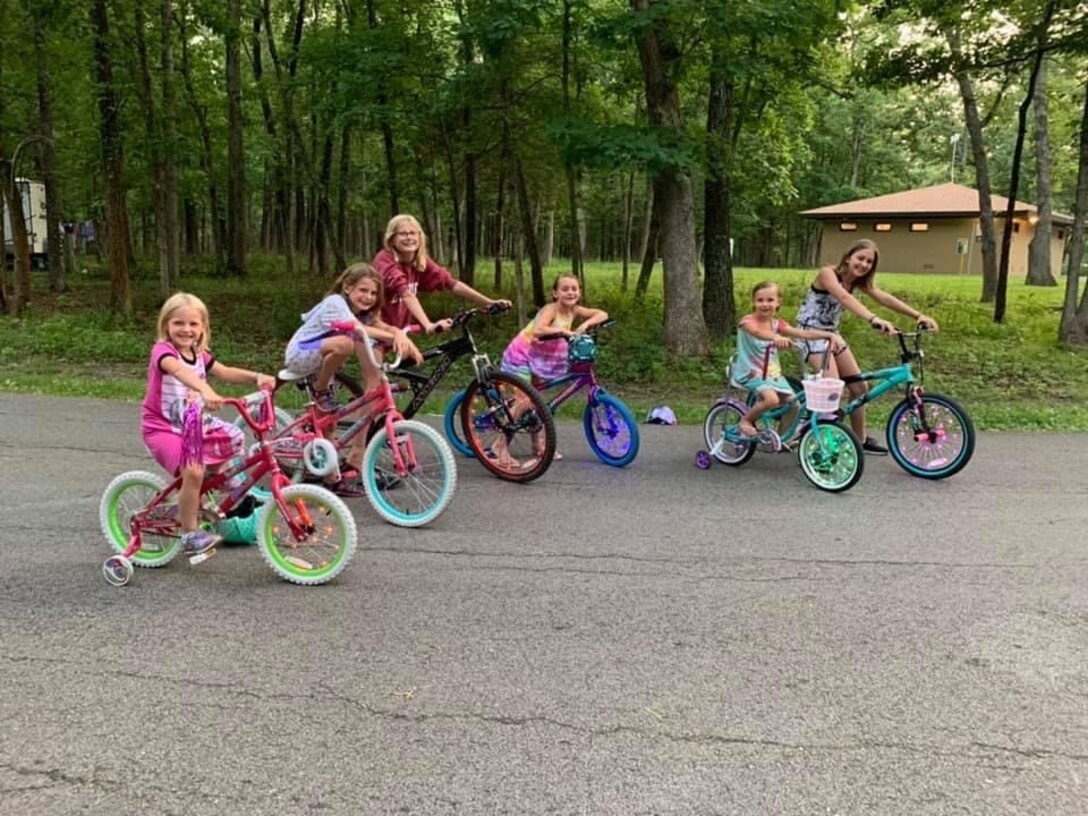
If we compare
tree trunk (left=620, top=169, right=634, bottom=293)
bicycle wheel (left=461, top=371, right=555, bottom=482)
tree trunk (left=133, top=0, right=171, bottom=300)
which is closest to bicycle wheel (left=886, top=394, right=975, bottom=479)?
bicycle wheel (left=461, top=371, right=555, bottom=482)

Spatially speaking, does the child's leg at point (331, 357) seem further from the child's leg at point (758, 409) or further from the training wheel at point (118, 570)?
the child's leg at point (758, 409)

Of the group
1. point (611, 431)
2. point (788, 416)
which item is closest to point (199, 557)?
point (611, 431)

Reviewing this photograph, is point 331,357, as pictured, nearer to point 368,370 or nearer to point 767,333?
point 368,370

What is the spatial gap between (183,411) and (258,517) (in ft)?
2.11

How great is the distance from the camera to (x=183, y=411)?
441 cm

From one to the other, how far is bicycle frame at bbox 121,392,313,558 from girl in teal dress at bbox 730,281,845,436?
3768 mm

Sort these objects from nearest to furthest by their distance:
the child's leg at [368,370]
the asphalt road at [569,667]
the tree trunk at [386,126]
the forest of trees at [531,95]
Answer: the asphalt road at [569,667] → the child's leg at [368,370] → the forest of trees at [531,95] → the tree trunk at [386,126]

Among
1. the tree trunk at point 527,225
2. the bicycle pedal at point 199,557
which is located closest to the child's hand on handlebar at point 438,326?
the bicycle pedal at point 199,557

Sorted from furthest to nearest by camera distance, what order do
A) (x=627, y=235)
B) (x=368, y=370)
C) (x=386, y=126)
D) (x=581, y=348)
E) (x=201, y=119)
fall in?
1. (x=201, y=119)
2. (x=627, y=235)
3. (x=386, y=126)
4. (x=581, y=348)
5. (x=368, y=370)

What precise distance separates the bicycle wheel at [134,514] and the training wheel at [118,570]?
205 millimetres

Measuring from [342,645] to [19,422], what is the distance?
6216 mm

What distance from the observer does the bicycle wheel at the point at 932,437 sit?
6.63 meters

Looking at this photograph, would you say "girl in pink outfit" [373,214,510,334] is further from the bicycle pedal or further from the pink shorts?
the bicycle pedal

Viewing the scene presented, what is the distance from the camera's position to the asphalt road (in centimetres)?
279
